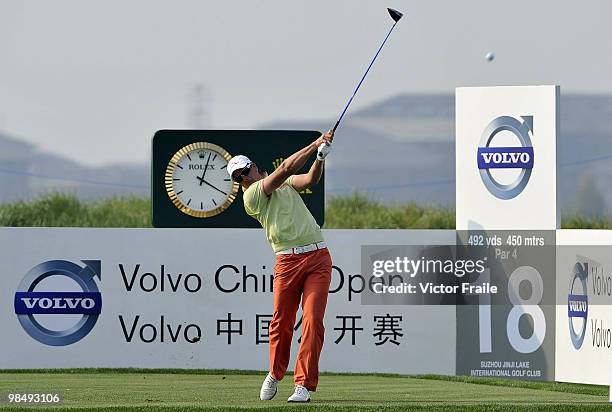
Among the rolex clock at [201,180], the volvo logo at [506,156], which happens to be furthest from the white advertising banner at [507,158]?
the rolex clock at [201,180]

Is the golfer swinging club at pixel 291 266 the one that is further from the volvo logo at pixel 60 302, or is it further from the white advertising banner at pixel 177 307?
the volvo logo at pixel 60 302

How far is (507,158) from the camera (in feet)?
42.0

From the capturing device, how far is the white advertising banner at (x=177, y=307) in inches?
497

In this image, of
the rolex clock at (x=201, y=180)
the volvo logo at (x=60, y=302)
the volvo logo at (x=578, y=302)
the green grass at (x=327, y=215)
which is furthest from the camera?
the green grass at (x=327, y=215)

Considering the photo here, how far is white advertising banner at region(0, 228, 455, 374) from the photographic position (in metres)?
12.6

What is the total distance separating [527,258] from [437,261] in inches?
33.2

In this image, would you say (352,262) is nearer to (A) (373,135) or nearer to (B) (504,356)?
(B) (504,356)

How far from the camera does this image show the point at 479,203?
12.9m

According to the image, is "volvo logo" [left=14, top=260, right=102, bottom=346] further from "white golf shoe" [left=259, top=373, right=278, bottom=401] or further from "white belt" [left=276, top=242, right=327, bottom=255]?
"white belt" [left=276, top=242, right=327, bottom=255]

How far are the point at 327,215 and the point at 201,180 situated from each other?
7.96 m
